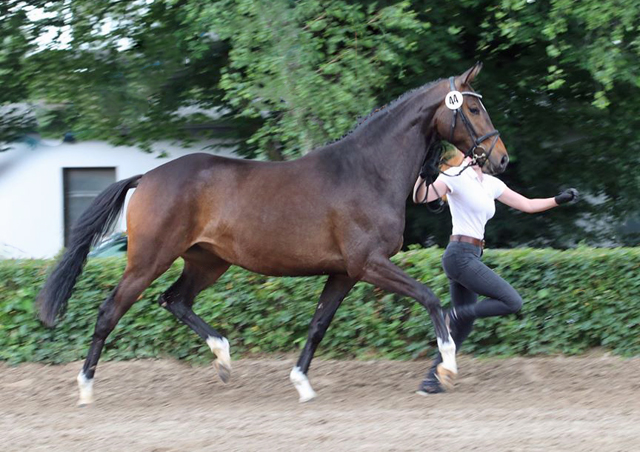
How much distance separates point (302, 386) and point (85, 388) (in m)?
1.60

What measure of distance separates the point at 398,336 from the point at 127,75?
15.9 feet

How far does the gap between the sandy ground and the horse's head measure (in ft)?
5.64

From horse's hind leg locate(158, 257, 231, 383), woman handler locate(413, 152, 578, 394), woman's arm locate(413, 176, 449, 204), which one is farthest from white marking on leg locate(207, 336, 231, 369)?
woman's arm locate(413, 176, 449, 204)

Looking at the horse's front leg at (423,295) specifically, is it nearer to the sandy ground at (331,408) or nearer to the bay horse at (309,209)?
the bay horse at (309,209)

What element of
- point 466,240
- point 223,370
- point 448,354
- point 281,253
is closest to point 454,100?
point 466,240

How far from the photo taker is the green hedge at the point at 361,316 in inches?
294

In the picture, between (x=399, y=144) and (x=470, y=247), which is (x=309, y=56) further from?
(x=470, y=247)

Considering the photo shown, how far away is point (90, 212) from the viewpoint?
22.2ft

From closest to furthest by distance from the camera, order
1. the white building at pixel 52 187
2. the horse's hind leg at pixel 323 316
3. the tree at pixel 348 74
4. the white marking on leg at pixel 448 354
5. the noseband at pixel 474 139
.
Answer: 1. the white marking on leg at pixel 448 354
2. the noseband at pixel 474 139
3. the horse's hind leg at pixel 323 316
4. the tree at pixel 348 74
5. the white building at pixel 52 187

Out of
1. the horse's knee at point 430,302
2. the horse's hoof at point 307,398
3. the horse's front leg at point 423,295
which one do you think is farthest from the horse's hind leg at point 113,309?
the horse's knee at point 430,302

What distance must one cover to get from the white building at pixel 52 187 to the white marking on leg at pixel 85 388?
9.31 meters

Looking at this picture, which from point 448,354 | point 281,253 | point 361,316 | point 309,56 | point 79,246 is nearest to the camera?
point 448,354

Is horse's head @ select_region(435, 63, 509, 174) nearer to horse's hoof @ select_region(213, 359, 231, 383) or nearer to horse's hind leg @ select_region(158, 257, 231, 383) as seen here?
horse's hind leg @ select_region(158, 257, 231, 383)

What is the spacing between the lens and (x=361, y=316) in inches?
298
